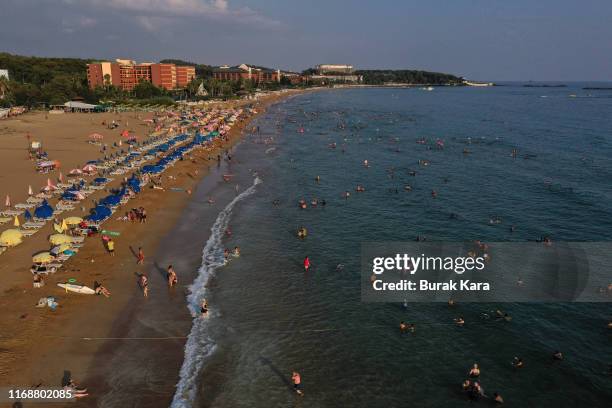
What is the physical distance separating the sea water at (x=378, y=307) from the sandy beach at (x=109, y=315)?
44.5 inches

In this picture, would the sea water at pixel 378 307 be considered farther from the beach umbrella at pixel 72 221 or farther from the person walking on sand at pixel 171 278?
the beach umbrella at pixel 72 221

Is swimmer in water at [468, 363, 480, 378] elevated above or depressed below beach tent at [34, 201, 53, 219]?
below

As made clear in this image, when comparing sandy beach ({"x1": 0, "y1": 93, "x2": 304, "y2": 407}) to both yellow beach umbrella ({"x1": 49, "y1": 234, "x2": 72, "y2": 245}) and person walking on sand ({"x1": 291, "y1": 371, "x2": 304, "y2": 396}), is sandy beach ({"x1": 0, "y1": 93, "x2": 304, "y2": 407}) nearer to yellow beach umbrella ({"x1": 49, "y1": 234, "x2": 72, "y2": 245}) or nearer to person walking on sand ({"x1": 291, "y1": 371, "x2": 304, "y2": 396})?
yellow beach umbrella ({"x1": 49, "y1": 234, "x2": 72, "y2": 245})

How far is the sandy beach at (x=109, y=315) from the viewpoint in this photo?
54.1 feet

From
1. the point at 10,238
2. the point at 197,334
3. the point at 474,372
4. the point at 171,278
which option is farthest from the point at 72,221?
the point at 474,372

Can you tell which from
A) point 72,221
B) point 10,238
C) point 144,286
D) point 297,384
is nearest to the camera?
point 297,384

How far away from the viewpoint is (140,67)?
147250mm

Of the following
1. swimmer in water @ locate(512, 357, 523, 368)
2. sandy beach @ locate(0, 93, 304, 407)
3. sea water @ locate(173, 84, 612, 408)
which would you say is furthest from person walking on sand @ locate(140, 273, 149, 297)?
swimmer in water @ locate(512, 357, 523, 368)

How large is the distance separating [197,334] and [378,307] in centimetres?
875

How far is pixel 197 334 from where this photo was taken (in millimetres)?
19578

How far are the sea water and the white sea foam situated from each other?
0.07 m

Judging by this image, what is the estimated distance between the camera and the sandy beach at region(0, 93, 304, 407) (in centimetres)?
1650

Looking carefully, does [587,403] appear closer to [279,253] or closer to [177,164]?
[279,253]

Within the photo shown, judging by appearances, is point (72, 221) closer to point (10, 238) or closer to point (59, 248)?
point (10, 238)
